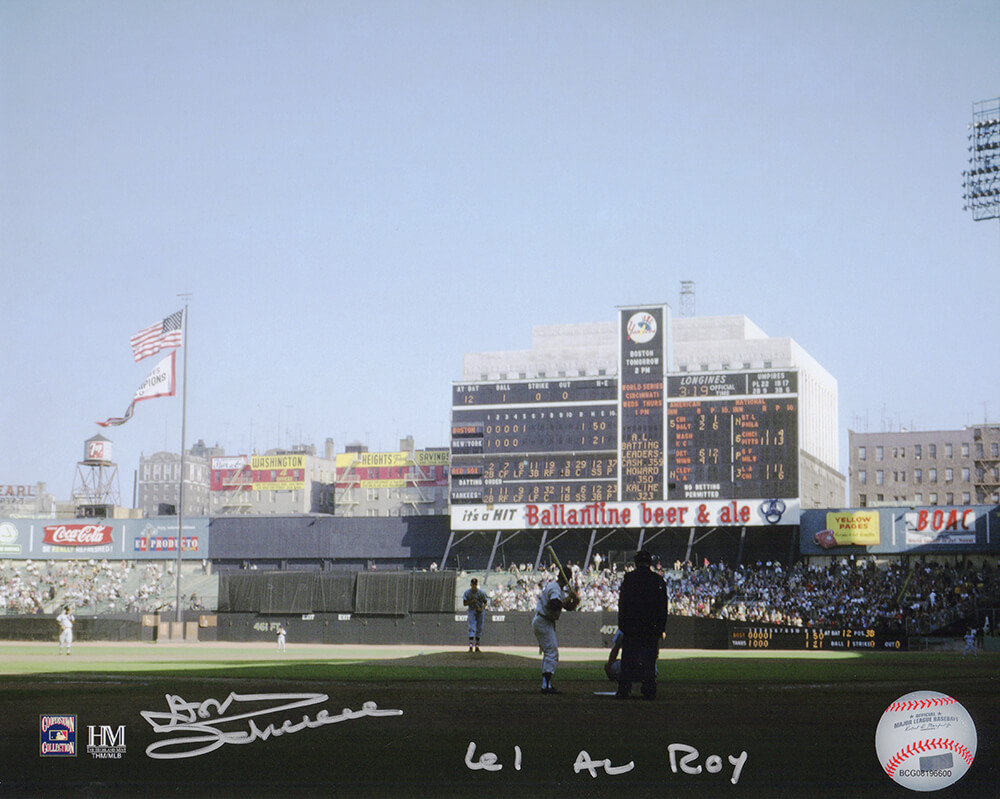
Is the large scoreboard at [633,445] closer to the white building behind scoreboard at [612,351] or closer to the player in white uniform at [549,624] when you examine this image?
the white building behind scoreboard at [612,351]

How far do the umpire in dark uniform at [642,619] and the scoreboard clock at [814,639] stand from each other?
32.3m

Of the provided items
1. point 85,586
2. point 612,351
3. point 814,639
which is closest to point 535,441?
point 612,351

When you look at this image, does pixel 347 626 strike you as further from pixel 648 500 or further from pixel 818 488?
pixel 818 488

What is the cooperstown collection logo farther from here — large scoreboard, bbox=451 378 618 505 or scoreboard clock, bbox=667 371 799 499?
large scoreboard, bbox=451 378 618 505

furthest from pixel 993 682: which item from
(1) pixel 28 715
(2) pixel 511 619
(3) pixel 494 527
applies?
(3) pixel 494 527

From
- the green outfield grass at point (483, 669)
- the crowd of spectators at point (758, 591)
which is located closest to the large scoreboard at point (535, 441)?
the crowd of spectators at point (758, 591)

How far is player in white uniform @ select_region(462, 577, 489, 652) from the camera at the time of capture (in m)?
29.8

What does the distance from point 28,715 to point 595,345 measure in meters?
65.6

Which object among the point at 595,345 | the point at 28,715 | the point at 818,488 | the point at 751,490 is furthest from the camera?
the point at 818,488

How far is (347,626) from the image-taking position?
5128 cm

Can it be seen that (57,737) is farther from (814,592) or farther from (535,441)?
(535,441)

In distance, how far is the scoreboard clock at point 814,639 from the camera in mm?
45656

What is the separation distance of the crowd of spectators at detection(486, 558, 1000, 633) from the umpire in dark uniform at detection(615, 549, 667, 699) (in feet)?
111

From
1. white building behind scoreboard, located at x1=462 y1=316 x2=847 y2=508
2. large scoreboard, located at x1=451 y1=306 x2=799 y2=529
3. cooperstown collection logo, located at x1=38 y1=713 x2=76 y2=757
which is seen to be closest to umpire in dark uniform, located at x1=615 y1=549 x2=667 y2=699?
cooperstown collection logo, located at x1=38 y1=713 x2=76 y2=757
